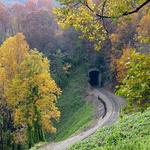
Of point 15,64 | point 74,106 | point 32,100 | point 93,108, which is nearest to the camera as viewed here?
point 32,100

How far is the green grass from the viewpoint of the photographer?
5909 centimetres

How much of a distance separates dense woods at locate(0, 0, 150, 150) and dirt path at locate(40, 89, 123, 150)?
262cm

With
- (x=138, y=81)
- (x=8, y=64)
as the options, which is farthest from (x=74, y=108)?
(x=138, y=81)

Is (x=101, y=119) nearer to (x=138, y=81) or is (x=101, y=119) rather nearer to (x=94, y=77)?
(x=94, y=77)

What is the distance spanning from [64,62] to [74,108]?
652 inches

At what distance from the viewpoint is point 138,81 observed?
12.0m

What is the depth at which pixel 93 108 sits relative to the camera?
6525 centimetres

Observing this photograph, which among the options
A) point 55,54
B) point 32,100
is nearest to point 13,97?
point 32,100

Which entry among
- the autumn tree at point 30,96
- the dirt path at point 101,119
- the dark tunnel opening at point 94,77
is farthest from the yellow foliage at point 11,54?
the dark tunnel opening at point 94,77

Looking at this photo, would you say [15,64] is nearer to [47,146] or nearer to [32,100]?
[32,100]

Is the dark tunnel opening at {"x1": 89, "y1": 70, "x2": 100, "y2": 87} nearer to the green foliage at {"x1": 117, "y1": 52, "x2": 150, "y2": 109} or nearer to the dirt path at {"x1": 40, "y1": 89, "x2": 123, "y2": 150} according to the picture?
the dirt path at {"x1": 40, "y1": 89, "x2": 123, "y2": 150}

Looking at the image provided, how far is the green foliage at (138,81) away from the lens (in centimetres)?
1191

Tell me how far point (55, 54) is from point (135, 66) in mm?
71869

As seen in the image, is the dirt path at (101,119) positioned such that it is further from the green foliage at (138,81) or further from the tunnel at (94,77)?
the green foliage at (138,81)
